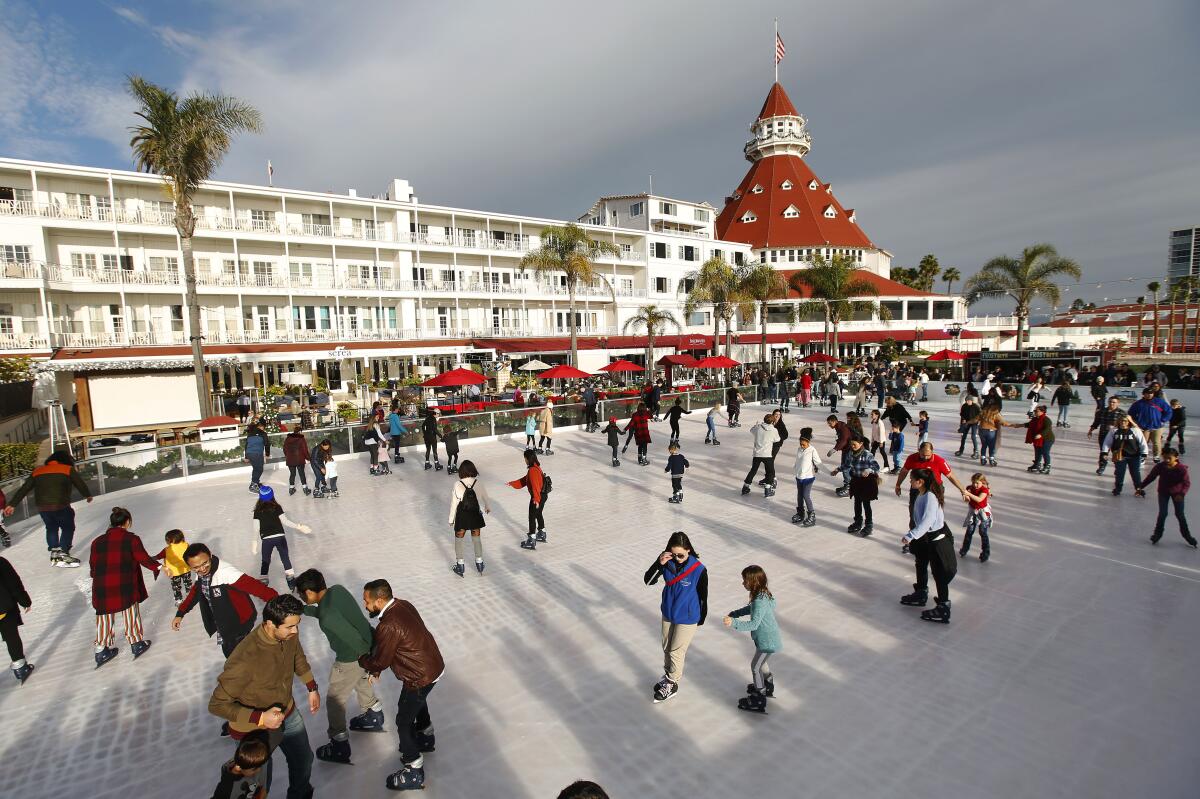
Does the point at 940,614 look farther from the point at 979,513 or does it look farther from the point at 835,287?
the point at 835,287

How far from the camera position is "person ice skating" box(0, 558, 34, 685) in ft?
17.3

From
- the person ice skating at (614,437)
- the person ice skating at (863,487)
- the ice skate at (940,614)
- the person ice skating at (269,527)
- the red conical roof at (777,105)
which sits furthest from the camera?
the red conical roof at (777,105)

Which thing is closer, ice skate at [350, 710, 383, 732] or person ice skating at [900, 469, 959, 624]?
ice skate at [350, 710, 383, 732]

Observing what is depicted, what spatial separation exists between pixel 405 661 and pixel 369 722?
142cm

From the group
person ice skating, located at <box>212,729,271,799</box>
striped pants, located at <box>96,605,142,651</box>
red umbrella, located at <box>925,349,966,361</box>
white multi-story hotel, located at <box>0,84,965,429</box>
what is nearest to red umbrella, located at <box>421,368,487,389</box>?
white multi-story hotel, located at <box>0,84,965,429</box>

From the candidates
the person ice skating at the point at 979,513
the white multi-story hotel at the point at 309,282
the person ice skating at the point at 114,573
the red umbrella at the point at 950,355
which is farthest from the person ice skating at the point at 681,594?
the red umbrella at the point at 950,355

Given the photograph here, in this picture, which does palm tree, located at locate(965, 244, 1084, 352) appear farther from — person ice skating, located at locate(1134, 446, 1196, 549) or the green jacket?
the green jacket

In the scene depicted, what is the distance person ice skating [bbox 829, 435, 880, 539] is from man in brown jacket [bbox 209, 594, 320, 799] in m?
8.42

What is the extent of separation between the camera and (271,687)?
3555mm

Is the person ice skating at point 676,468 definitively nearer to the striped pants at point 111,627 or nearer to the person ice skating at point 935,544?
the person ice skating at point 935,544

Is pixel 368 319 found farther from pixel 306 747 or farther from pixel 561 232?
pixel 306 747

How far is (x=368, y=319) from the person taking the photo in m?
35.6

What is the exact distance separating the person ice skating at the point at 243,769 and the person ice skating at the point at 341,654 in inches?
37.5

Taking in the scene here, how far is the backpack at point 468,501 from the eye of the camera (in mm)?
7529
